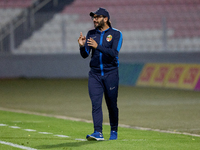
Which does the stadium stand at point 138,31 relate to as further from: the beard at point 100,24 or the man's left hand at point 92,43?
the man's left hand at point 92,43

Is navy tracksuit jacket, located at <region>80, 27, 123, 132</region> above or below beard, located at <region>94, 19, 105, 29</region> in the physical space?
below

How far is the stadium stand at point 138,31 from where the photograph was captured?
2492 cm

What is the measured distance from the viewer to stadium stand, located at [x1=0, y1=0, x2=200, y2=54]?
2492cm

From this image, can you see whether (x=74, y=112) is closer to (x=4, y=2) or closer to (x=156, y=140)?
(x=156, y=140)

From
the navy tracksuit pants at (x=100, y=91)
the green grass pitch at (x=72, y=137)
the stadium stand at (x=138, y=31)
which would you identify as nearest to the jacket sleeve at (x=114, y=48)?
the navy tracksuit pants at (x=100, y=91)

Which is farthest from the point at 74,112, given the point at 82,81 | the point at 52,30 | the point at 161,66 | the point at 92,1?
the point at 92,1

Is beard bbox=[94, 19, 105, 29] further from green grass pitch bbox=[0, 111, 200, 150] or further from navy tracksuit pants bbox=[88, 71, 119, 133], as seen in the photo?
green grass pitch bbox=[0, 111, 200, 150]

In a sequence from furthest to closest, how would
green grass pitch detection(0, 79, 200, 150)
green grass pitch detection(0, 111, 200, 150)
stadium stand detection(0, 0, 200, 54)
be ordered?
stadium stand detection(0, 0, 200, 54), green grass pitch detection(0, 79, 200, 150), green grass pitch detection(0, 111, 200, 150)

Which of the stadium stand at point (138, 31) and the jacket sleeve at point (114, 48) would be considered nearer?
the jacket sleeve at point (114, 48)

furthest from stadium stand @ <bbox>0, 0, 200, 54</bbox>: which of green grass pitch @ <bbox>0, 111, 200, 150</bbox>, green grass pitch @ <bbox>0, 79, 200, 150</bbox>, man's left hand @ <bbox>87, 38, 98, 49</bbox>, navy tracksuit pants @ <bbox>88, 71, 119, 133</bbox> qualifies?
man's left hand @ <bbox>87, 38, 98, 49</bbox>

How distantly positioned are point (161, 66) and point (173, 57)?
3.74 meters

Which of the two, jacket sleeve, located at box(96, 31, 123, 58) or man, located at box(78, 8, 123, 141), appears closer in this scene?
jacket sleeve, located at box(96, 31, 123, 58)

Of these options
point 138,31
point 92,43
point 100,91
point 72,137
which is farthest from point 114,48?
point 138,31

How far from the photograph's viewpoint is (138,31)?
25.7 m
